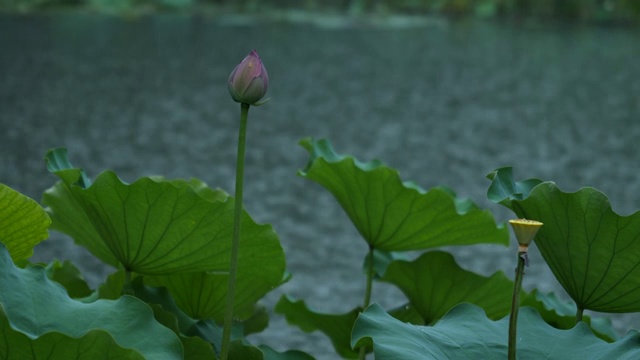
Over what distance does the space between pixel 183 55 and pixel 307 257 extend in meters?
13.2

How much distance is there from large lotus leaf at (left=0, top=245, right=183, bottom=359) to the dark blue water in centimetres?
293

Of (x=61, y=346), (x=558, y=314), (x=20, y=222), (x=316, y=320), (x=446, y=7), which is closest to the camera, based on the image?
(x=61, y=346)

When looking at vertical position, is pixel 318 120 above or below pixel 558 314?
below

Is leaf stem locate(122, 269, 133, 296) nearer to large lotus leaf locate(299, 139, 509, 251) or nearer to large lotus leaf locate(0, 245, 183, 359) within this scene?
large lotus leaf locate(0, 245, 183, 359)

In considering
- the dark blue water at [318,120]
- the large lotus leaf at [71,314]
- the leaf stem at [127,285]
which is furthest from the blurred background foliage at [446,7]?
the large lotus leaf at [71,314]

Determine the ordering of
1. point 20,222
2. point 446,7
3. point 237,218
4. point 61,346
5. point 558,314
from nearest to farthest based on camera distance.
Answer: point 61,346 < point 237,218 < point 20,222 < point 558,314 < point 446,7

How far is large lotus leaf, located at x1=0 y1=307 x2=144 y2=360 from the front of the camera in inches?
27.6

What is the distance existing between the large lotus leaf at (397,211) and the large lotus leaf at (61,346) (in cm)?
57

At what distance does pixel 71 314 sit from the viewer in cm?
80

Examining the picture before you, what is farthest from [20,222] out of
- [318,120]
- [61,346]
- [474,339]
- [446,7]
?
[446,7]

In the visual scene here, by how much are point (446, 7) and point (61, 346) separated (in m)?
37.9

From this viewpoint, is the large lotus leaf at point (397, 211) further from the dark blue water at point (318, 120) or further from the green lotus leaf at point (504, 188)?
the dark blue water at point (318, 120)

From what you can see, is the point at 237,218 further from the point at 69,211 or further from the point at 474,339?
the point at 69,211

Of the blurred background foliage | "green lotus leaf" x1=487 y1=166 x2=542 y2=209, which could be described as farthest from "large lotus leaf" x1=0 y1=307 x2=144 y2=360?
the blurred background foliage
